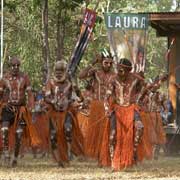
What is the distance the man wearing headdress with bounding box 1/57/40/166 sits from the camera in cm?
1059

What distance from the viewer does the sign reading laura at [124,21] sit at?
1402 cm

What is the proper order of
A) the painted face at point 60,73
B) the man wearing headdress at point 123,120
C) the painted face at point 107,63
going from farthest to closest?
the painted face at point 107,63, the painted face at point 60,73, the man wearing headdress at point 123,120

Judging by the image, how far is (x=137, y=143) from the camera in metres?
9.68

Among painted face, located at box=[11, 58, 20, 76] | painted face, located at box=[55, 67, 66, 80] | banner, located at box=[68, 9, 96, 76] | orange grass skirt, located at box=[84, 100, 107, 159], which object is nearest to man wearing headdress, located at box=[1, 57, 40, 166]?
painted face, located at box=[11, 58, 20, 76]

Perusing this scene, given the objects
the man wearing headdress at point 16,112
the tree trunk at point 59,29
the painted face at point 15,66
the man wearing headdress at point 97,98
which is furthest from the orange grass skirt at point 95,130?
the tree trunk at point 59,29

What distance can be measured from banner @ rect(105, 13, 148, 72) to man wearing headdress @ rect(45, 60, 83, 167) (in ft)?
11.8

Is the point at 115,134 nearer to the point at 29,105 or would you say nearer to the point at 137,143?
the point at 137,143

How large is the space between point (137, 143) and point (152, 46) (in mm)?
40742

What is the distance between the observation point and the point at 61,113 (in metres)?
10.6

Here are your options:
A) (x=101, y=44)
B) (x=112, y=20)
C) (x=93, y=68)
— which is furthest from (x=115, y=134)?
(x=101, y=44)

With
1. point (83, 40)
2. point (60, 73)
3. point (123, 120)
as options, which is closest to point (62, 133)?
point (60, 73)

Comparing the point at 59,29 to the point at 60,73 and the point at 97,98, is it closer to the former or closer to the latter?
the point at 97,98

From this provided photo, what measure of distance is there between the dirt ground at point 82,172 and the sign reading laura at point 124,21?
3.72 m

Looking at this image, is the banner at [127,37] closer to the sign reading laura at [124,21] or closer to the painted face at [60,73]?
the sign reading laura at [124,21]
